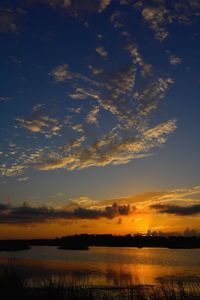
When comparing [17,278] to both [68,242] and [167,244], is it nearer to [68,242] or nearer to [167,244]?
[167,244]

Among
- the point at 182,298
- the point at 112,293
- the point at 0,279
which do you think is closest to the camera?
the point at 182,298

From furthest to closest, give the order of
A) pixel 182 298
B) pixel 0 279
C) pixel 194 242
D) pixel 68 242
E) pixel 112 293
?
1. pixel 68 242
2. pixel 194 242
3. pixel 112 293
4. pixel 0 279
5. pixel 182 298

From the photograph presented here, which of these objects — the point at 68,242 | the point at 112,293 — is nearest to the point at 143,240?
the point at 68,242

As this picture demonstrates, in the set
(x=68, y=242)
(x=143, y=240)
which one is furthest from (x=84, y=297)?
(x=68, y=242)

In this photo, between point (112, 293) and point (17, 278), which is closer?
point (17, 278)

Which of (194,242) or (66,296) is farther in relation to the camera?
(194,242)

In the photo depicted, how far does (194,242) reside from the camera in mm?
168375

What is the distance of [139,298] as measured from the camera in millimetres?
20391

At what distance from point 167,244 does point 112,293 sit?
155m

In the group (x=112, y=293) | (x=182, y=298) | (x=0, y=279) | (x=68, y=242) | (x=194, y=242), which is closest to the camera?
(x=182, y=298)

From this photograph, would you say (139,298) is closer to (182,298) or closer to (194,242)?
(182,298)

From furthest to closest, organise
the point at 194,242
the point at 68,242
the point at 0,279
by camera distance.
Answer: the point at 68,242
the point at 194,242
the point at 0,279

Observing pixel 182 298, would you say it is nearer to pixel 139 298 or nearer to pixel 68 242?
pixel 139 298

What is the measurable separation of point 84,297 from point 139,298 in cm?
269
